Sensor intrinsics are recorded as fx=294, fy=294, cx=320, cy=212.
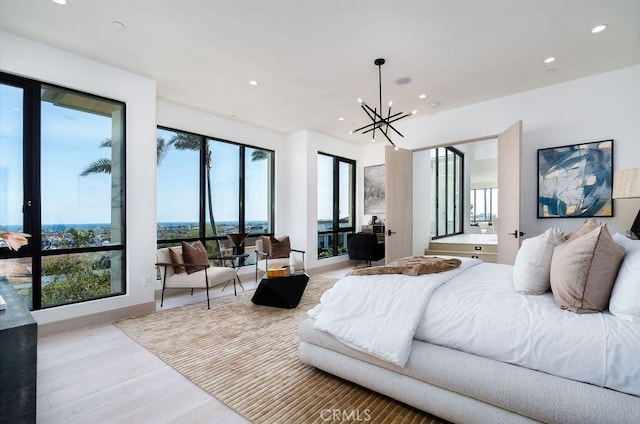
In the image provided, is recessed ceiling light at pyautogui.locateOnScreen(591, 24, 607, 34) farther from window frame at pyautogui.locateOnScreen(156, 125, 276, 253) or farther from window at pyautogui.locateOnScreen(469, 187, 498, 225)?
window at pyautogui.locateOnScreen(469, 187, 498, 225)

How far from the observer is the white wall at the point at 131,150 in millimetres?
3178

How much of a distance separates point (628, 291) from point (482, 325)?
2.19 ft

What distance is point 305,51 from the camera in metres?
3.23

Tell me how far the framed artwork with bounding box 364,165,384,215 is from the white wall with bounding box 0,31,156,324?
4.93 metres

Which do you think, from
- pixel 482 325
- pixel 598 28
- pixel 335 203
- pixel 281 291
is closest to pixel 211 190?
pixel 281 291

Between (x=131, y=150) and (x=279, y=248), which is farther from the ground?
(x=131, y=150)

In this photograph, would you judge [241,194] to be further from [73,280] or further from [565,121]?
[565,121]

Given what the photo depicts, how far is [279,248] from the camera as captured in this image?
18.1 feet

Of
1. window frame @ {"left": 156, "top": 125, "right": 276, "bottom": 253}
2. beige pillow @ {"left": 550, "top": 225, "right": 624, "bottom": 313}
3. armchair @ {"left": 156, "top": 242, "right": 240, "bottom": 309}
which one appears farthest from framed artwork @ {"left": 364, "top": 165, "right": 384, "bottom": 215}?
beige pillow @ {"left": 550, "top": 225, "right": 624, "bottom": 313}

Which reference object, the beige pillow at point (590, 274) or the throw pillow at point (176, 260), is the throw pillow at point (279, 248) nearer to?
the throw pillow at point (176, 260)

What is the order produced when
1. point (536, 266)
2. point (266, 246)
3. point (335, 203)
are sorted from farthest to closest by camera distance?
point (335, 203) → point (266, 246) → point (536, 266)

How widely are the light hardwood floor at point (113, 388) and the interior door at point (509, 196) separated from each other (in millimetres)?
3903

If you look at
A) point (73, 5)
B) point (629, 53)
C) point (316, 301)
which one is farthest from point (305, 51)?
point (629, 53)

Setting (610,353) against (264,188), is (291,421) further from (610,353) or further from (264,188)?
(264,188)
